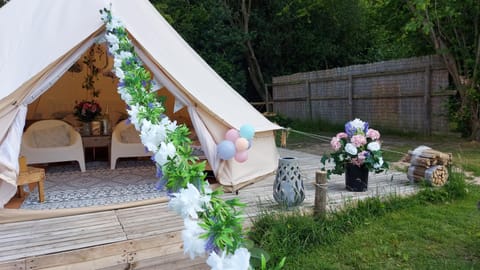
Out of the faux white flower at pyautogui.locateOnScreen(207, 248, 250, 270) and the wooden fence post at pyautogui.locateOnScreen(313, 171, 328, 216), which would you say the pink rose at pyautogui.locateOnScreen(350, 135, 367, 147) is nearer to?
the wooden fence post at pyautogui.locateOnScreen(313, 171, 328, 216)

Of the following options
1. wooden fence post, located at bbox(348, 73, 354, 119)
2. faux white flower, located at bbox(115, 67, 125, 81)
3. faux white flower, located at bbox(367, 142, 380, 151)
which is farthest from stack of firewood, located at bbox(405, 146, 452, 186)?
wooden fence post, located at bbox(348, 73, 354, 119)

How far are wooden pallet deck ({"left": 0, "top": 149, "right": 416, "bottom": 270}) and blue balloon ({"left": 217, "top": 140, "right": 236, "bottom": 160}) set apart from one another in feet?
1.98

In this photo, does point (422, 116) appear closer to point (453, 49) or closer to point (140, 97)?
point (453, 49)

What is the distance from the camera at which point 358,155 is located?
3510mm

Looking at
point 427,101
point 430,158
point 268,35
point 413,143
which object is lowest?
point 413,143

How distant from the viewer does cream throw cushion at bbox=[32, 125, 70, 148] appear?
461cm

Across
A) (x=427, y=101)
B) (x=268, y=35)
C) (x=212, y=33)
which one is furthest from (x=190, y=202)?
(x=268, y=35)

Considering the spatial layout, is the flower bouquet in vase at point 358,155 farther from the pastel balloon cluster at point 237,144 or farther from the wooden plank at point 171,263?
the wooden plank at point 171,263

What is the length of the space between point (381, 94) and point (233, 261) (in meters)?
7.65

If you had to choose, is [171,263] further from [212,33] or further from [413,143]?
[212,33]

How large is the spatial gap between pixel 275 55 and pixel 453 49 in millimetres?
6236

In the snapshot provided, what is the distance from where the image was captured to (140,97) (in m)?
2.48

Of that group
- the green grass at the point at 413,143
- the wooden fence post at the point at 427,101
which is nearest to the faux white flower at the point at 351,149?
the green grass at the point at 413,143

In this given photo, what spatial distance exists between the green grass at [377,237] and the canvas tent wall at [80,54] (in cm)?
120
